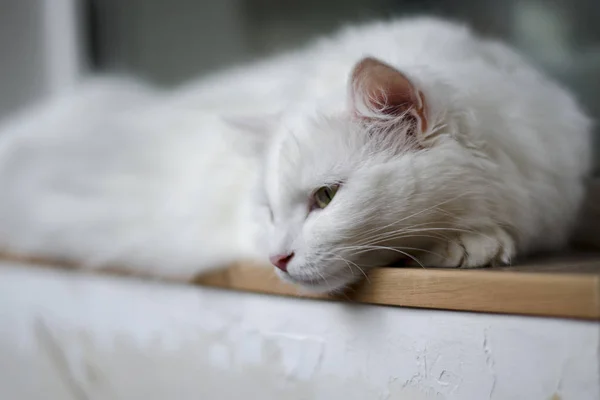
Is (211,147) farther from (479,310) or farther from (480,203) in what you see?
(479,310)

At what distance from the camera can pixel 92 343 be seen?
129 cm

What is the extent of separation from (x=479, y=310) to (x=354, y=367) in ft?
0.73

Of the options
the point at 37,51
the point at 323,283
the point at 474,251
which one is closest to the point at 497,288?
the point at 474,251

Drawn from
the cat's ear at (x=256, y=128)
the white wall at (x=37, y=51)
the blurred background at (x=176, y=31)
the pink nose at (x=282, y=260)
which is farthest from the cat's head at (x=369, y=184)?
the white wall at (x=37, y=51)

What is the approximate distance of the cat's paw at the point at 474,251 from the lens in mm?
852

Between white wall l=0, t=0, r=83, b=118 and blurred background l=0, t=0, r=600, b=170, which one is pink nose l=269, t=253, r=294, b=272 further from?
white wall l=0, t=0, r=83, b=118

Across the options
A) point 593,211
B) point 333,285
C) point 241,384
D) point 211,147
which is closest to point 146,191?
point 211,147

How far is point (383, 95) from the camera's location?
876 mm

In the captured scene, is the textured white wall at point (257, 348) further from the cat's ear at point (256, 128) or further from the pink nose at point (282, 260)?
the cat's ear at point (256, 128)

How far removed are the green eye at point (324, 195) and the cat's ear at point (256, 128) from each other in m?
0.22

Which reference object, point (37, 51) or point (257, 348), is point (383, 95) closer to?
point (257, 348)

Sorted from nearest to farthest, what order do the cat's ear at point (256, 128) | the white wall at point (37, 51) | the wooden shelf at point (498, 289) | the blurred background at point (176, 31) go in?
the wooden shelf at point (498, 289) < the cat's ear at point (256, 128) < the blurred background at point (176, 31) < the white wall at point (37, 51)

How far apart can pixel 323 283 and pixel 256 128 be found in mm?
329

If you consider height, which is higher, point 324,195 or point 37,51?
point 37,51
